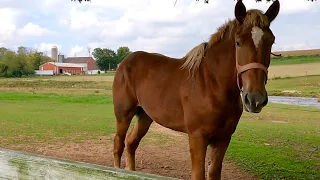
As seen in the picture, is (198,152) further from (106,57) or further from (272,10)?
(106,57)

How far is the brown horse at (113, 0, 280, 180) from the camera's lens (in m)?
3.17

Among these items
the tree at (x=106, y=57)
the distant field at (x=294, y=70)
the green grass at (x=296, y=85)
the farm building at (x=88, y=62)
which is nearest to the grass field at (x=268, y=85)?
the green grass at (x=296, y=85)

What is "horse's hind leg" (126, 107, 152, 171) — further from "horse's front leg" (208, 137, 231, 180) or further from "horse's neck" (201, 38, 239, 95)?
"horse's neck" (201, 38, 239, 95)

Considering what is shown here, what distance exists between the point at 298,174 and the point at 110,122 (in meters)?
8.45

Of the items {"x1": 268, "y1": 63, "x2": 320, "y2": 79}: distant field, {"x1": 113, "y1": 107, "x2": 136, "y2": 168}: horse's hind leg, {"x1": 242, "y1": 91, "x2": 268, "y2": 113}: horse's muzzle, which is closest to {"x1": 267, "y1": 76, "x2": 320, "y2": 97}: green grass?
{"x1": 268, "y1": 63, "x2": 320, "y2": 79}: distant field

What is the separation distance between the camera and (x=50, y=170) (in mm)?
2152

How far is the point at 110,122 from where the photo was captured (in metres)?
13.7

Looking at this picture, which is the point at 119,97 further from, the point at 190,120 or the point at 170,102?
the point at 190,120

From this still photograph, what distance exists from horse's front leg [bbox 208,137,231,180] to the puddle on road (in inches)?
82.3

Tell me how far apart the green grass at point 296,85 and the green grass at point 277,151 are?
25.0m

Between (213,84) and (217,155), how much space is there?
803 mm

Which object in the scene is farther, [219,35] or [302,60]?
[302,60]

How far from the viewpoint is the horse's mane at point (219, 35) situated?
327 centimetres

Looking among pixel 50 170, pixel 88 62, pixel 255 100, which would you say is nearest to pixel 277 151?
pixel 255 100
